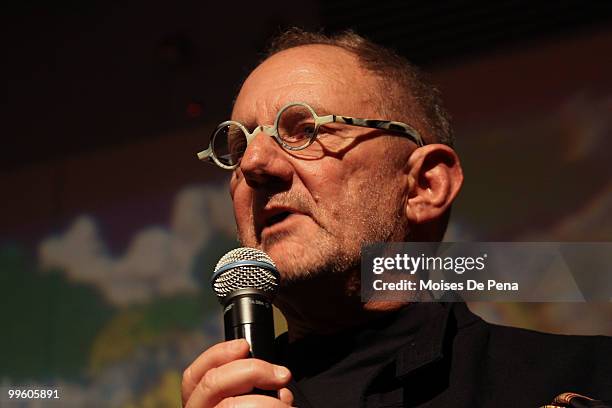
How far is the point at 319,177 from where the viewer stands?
1.67 m

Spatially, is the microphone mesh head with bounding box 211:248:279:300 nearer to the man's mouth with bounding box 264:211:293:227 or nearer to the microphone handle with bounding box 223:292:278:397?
the microphone handle with bounding box 223:292:278:397

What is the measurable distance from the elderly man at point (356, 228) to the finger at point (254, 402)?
44cm

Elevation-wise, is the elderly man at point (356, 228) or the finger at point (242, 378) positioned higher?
the elderly man at point (356, 228)

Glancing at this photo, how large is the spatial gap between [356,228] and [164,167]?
1772mm

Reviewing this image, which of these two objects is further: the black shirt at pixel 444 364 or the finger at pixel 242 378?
the black shirt at pixel 444 364

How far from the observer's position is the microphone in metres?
1.16

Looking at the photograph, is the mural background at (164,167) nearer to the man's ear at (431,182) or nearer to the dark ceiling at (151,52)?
the dark ceiling at (151,52)

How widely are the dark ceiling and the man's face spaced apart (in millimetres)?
1227

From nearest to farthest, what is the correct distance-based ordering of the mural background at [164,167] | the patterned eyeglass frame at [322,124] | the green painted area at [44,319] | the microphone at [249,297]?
the microphone at [249,297] < the patterned eyeglass frame at [322,124] < the mural background at [164,167] < the green painted area at [44,319]

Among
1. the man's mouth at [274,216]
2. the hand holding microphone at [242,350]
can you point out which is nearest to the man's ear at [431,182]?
the man's mouth at [274,216]

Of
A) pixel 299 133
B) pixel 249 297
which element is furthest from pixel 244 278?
pixel 299 133

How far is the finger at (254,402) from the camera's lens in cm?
106

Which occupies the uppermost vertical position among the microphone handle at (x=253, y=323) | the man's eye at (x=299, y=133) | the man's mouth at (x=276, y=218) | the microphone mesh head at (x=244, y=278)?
the man's eye at (x=299, y=133)

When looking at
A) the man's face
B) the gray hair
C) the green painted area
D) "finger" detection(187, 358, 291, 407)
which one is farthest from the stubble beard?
the green painted area
